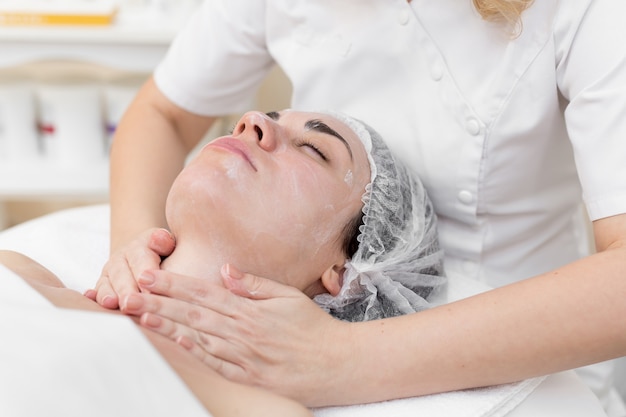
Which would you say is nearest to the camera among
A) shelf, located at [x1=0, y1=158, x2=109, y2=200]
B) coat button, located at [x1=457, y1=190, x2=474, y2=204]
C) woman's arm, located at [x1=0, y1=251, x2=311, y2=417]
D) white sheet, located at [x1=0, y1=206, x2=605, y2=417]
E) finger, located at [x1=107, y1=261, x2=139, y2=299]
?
→ white sheet, located at [x1=0, y1=206, x2=605, y2=417]

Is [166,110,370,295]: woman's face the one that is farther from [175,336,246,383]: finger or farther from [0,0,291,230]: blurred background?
[0,0,291,230]: blurred background

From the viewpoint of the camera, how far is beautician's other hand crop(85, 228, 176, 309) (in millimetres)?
1188

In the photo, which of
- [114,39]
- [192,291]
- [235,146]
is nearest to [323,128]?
[235,146]

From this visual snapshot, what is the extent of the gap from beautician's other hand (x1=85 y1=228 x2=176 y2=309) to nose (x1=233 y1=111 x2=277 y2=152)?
20cm

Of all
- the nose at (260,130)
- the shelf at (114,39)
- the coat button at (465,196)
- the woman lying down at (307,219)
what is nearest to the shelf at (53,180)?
the shelf at (114,39)

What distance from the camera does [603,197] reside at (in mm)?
1182

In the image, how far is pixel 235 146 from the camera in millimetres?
1250

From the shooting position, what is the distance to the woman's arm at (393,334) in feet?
3.60

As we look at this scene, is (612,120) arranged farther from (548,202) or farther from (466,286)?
(466,286)

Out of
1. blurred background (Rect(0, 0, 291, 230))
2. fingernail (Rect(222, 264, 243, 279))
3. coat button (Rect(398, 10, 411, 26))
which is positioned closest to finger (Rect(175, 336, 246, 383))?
fingernail (Rect(222, 264, 243, 279))

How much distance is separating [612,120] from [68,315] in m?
0.80

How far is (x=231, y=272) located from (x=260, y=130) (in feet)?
0.86

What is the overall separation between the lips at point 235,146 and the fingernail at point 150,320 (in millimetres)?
285

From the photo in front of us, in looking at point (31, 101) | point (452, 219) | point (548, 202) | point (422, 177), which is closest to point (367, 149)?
point (422, 177)
